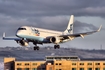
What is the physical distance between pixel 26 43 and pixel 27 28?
25.5ft

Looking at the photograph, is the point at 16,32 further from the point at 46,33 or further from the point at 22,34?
the point at 46,33

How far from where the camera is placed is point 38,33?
194m

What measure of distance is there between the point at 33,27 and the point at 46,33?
798 cm

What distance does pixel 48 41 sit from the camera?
655 ft

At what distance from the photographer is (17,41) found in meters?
200

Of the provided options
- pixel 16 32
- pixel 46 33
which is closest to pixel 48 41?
pixel 46 33

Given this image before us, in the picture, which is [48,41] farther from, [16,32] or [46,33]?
[16,32]

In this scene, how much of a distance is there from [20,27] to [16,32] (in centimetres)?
372

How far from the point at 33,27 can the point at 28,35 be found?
5.55 meters

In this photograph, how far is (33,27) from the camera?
19462cm

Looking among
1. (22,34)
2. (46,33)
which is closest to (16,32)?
(22,34)

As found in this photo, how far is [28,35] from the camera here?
191 metres

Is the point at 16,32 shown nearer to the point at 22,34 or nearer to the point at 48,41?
the point at 22,34

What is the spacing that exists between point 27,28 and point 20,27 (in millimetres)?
3246
